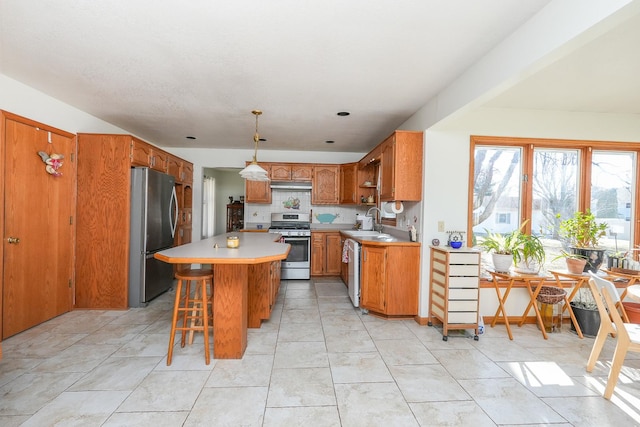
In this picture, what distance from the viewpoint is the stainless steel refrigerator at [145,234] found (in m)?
3.55

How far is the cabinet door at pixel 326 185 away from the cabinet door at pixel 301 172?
11cm

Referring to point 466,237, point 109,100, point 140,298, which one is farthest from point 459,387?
point 109,100

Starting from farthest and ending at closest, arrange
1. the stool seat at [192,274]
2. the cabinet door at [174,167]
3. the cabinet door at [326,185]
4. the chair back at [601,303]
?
1. the cabinet door at [326,185]
2. the cabinet door at [174,167]
3. the stool seat at [192,274]
4. the chair back at [601,303]

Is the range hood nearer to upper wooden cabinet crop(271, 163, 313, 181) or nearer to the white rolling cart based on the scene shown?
upper wooden cabinet crop(271, 163, 313, 181)

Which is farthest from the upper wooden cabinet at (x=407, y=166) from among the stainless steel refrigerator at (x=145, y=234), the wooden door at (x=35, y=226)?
the wooden door at (x=35, y=226)

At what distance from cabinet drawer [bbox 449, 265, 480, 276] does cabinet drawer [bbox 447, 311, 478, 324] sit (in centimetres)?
38

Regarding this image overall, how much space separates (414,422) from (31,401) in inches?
91.5

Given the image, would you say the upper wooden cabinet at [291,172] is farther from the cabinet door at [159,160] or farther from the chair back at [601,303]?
the chair back at [601,303]

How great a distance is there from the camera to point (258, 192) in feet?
17.9

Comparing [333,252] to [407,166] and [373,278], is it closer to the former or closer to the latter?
[373,278]

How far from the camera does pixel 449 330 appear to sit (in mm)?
3070

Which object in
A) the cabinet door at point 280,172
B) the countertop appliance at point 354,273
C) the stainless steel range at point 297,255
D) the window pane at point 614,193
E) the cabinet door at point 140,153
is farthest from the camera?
the cabinet door at point 280,172

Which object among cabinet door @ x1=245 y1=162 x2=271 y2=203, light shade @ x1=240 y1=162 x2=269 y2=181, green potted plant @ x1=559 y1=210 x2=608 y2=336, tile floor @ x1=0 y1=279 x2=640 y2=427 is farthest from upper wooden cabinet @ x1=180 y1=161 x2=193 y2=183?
green potted plant @ x1=559 y1=210 x2=608 y2=336

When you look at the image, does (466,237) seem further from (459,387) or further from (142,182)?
(142,182)
